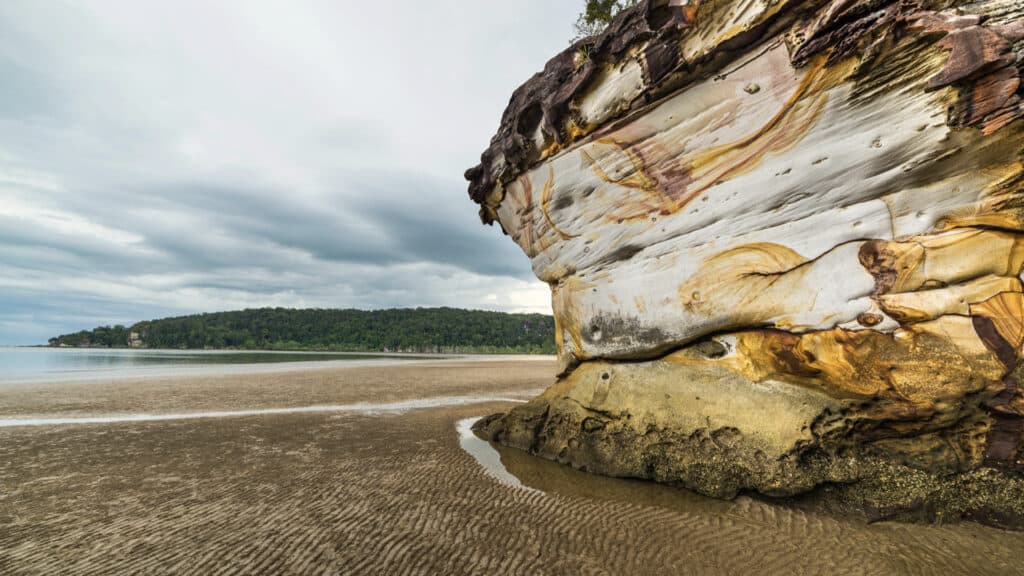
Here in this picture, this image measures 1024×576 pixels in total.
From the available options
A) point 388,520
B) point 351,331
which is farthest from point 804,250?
point 351,331

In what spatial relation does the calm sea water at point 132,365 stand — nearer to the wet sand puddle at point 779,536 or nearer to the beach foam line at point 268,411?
the beach foam line at point 268,411

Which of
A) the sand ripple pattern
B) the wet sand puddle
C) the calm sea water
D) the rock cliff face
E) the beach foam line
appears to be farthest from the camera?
the calm sea water

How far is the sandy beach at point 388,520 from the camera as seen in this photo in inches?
113

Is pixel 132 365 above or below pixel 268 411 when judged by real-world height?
above

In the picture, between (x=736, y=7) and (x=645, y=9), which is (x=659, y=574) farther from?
(x=645, y=9)

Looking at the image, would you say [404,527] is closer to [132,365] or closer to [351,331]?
[132,365]

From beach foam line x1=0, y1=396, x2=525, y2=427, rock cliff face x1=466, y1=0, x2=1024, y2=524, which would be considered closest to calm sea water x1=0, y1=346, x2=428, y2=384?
beach foam line x1=0, y1=396, x2=525, y2=427

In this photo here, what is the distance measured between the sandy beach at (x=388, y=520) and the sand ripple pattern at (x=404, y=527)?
2 cm

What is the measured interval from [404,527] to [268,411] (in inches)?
334

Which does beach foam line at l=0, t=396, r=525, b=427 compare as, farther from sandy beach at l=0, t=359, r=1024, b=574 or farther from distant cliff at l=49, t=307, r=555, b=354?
distant cliff at l=49, t=307, r=555, b=354

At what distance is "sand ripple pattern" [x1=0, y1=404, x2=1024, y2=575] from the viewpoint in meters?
2.87

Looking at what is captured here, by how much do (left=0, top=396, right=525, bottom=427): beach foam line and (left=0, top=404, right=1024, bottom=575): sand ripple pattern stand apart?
3.49 metres

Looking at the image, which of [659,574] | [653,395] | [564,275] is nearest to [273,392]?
[564,275]

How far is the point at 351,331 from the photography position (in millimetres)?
85188
